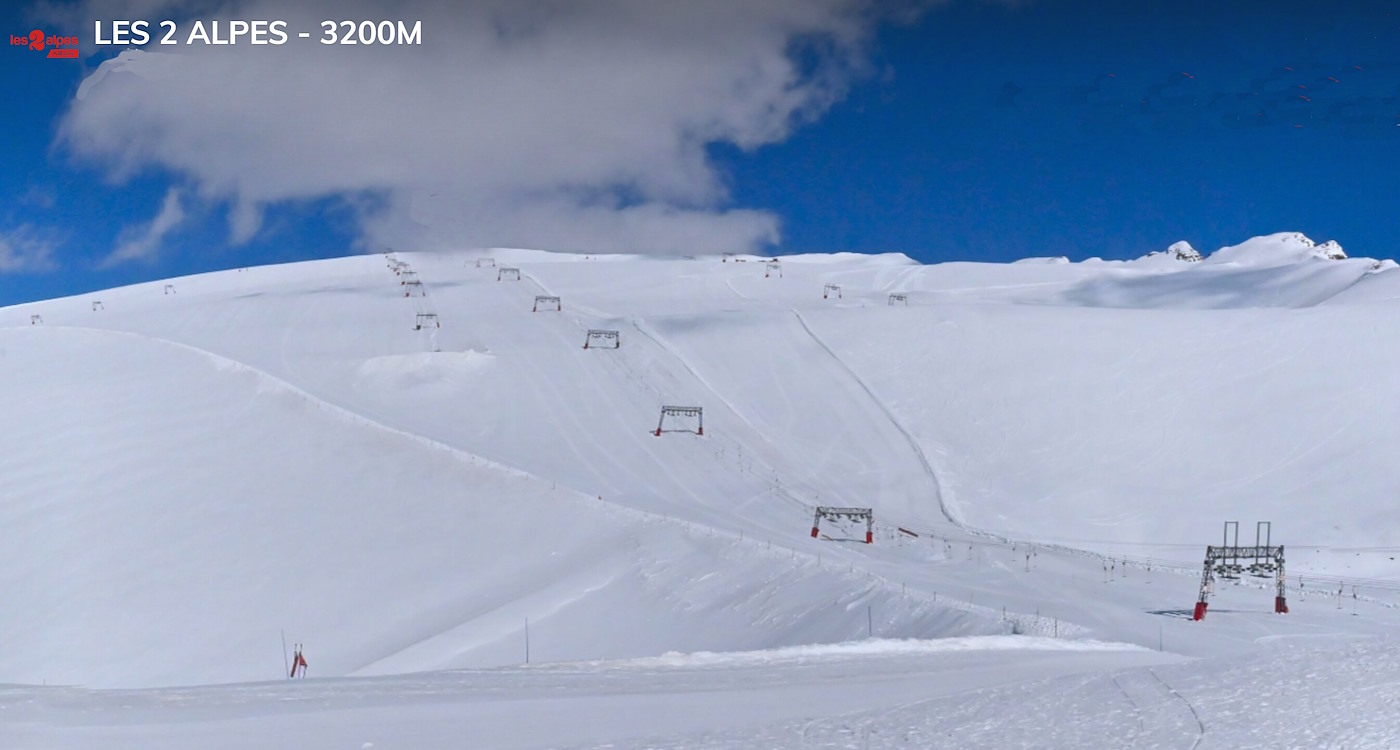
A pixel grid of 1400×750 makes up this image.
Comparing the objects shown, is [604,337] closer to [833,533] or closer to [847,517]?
[847,517]

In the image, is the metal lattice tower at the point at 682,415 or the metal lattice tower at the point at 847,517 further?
the metal lattice tower at the point at 682,415

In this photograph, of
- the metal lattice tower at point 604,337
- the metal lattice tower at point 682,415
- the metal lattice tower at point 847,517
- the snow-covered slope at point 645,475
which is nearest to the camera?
the snow-covered slope at point 645,475

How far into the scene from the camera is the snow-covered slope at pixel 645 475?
2580cm

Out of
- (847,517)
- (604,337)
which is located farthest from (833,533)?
(604,337)

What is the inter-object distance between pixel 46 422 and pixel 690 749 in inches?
1621

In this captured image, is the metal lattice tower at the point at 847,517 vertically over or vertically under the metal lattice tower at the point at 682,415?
under

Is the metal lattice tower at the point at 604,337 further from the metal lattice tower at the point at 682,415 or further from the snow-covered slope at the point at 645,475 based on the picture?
the metal lattice tower at the point at 682,415

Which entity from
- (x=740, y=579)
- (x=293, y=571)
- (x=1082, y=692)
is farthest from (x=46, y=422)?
(x=1082, y=692)

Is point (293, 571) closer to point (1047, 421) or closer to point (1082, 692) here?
point (1082, 692)

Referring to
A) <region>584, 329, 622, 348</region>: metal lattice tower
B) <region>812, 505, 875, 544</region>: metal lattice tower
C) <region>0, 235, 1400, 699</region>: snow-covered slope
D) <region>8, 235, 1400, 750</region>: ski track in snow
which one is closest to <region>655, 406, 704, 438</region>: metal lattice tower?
<region>0, 235, 1400, 699</region>: snow-covered slope

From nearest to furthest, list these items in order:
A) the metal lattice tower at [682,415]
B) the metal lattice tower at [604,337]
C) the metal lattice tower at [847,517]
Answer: the metal lattice tower at [847,517], the metal lattice tower at [682,415], the metal lattice tower at [604,337]

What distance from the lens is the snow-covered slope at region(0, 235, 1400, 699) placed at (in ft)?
84.6

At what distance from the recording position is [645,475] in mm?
40719

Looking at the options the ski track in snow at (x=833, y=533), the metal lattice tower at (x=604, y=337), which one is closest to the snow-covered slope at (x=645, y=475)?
the ski track in snow at (x=833, y=533)
